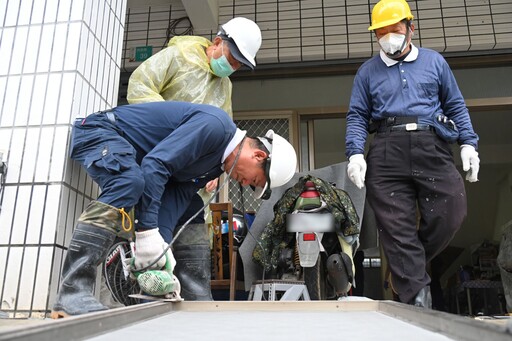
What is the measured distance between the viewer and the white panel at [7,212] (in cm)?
175

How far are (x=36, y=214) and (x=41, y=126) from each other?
342 mm

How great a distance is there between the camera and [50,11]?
2.02 metres

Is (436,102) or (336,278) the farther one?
(336,278)

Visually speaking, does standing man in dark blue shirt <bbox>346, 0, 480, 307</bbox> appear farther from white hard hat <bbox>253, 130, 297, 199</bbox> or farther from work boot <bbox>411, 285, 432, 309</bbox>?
white hard hat <bbox>253, 130, 297, 199</bbox>

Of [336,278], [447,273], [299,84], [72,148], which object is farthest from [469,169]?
[447,273]

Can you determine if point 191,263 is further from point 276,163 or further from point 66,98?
point 66,98

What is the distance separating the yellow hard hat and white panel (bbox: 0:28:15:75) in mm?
1596

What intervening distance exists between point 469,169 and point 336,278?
88 cm

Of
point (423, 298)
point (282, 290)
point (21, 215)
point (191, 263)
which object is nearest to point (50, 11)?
point (21, 215)

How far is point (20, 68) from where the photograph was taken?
1958 millimetres

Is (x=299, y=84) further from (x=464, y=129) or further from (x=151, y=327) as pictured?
(x=151, y=327)

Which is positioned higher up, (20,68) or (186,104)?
(20,68)

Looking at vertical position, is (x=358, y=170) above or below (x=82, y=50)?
below

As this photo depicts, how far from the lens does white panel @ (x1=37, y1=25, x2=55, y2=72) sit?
194 centimetres
